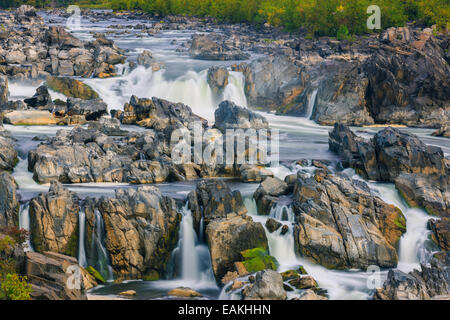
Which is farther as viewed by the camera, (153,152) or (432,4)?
(432,4)

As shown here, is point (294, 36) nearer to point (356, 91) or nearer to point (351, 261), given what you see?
point (356, 91)

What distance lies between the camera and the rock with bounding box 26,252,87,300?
68.2 ft

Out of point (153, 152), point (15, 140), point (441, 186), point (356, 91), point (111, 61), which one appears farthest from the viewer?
point (111, 61)

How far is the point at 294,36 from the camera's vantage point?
3767 inches

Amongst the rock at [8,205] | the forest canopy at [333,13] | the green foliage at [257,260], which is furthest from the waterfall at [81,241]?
the forest canopy at [333,13]

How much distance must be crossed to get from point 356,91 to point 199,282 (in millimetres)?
30090

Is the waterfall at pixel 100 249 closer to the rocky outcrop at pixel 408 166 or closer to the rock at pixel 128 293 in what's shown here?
the rock at pixel 128 293

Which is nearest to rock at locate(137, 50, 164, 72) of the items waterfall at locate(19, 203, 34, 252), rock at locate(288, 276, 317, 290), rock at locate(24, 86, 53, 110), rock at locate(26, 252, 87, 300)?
rock at locate(24, 86, 53, 110)

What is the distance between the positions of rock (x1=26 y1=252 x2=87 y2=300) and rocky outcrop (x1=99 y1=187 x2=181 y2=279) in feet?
7.60

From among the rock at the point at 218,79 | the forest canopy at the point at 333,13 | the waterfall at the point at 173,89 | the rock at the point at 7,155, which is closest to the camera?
the rock at the point at 7,155

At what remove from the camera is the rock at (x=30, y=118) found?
43406mm

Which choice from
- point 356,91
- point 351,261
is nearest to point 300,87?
point 356,91

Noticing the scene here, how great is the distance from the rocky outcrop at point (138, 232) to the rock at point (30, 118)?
1970 centimetres

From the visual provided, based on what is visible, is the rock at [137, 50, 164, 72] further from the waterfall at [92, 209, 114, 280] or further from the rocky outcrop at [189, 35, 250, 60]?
the waterfall at [92, 209, 114, 280]
